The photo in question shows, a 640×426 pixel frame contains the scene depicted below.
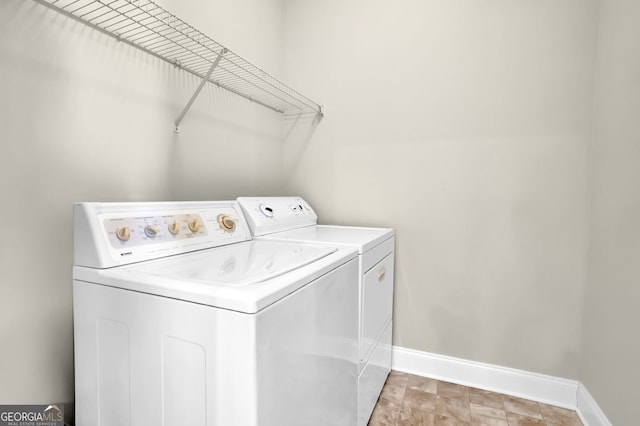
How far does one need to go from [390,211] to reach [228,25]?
1424 millimetres

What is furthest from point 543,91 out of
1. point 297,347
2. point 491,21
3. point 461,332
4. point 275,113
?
point 297,347

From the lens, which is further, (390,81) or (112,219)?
(390,81)

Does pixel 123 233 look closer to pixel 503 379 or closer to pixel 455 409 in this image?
pixel 455 409

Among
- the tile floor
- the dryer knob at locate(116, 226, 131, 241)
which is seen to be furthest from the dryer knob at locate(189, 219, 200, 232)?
the tile floor

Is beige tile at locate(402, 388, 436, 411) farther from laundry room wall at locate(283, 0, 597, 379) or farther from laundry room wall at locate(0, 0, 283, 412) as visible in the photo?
laundry room wall at locate(0, 0, 283, 412)

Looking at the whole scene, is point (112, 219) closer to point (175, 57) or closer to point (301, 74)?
point (175, 57)

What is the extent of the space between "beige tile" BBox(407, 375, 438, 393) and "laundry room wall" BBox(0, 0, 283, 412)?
65.0 inches

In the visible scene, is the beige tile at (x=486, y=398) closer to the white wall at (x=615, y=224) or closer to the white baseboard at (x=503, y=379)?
the white baseboard at (x=503, y=379)

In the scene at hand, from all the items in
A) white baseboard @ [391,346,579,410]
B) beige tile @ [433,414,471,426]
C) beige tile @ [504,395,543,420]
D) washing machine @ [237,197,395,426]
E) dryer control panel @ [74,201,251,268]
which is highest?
dryer control panel @ [74,201,251,268]

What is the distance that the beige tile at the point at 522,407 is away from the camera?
163cm

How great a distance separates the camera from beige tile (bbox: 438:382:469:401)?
1.77 m

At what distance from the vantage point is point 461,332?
1900 millimetres

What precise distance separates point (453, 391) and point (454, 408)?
0.16 m

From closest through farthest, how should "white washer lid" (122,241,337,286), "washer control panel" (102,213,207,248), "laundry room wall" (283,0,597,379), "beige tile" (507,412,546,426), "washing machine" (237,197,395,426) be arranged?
"white washer lid" (122,241,337,286)
"washer control panel" (102,213,207,248)
"washing machine" (237,197,395,426)
"beige tile" (507,412,546,426)
"laundry room wall" (283,0,597,379)
